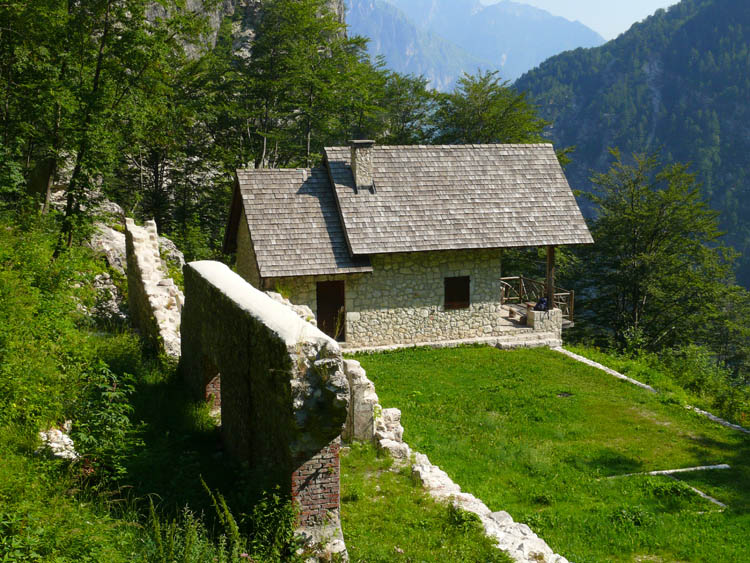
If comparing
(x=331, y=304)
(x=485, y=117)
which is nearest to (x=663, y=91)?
(x=485, y=117)

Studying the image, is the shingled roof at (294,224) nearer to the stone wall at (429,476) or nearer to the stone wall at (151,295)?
the stone wall at (151,295)

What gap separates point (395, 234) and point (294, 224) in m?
2.90

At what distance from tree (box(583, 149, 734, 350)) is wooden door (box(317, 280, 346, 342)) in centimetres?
1650

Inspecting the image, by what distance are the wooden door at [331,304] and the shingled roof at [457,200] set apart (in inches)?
54.0

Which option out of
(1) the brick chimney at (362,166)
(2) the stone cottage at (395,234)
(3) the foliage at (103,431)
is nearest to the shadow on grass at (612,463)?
(3) the foliage at (103,431)

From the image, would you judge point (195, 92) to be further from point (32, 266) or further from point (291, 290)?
point (32, 266)

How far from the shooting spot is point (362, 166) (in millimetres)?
18734

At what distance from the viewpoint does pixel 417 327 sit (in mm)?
18812

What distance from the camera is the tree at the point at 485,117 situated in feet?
110

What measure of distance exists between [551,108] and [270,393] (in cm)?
11552

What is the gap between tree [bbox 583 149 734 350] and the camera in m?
29.3

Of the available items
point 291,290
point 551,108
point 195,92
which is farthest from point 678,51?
point 291,290

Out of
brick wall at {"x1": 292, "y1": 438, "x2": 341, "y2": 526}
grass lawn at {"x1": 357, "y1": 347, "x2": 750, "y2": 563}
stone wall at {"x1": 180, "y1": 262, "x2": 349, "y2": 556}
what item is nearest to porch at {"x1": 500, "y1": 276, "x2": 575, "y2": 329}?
grass lawn at {"x1": 357, "y1": 347, "x2": 750, "y2": 563}

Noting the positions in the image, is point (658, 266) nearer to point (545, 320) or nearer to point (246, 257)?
point (545, 320)
